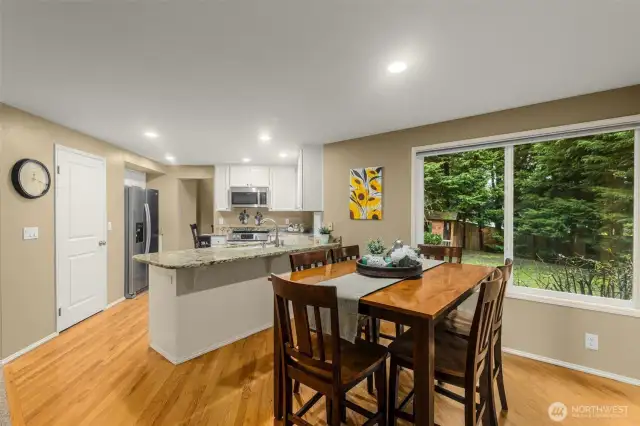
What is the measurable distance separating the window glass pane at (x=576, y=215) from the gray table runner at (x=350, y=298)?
171cm

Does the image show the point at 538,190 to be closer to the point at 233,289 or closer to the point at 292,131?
the point at 292,131

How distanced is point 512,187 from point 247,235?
4.31 meters

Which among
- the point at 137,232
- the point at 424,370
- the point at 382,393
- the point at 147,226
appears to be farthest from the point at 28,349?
the point at 424,370

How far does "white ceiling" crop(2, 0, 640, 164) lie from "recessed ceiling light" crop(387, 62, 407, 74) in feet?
0.12

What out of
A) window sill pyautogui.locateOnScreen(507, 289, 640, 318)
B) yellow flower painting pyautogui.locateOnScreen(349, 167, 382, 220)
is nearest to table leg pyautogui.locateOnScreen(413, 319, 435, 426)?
window sill pyautogui.locateOnScreen(507, 289, 640, 318)

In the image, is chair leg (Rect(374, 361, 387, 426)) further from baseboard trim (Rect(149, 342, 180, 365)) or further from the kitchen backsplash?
the kitchen backsplash

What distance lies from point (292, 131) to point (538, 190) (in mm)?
2529

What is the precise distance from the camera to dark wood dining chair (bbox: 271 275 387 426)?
4.36 feet

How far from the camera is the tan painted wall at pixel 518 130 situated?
7.53ft

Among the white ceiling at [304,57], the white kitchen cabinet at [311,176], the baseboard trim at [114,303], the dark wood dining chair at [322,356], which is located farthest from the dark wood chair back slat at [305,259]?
the baseboard trim at [114,303]

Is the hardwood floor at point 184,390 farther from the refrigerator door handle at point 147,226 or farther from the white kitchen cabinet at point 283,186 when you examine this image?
the white kitchen cabinet at point 283,186

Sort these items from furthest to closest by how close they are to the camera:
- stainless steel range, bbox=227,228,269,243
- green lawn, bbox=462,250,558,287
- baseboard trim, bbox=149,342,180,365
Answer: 1. stainless steel range, bbox=227,228,269,243
2. green lawn, bbox=462,250,558,287
3. baseboard trim, bbox=149,342,180,365

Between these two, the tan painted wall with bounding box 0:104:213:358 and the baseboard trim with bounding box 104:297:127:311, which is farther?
the baseboard trim with bounding box 104:297:127:311

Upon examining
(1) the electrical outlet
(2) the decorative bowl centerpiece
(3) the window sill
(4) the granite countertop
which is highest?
(2) the decorative bowl centerpiece
